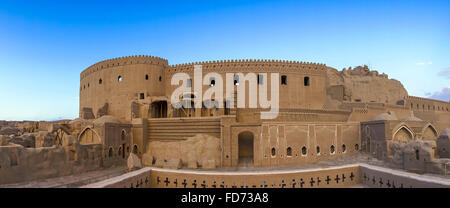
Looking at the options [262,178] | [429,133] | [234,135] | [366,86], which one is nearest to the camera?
[262,178]

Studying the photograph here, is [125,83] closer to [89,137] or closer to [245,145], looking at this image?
[89,137]

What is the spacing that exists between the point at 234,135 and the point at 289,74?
12.1m

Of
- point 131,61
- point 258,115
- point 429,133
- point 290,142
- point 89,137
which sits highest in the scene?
point 131,61

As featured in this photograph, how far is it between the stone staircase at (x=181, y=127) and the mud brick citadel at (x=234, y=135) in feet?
0.27

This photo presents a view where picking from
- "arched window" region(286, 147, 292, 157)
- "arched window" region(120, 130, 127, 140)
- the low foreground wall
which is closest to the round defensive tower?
"arched window" region(120, 130, 127, 140)

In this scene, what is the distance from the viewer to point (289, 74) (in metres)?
26.7

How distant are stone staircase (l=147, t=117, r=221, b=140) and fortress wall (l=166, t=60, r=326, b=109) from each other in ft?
24.6

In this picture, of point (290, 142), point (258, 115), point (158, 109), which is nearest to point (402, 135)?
point (290, 142)

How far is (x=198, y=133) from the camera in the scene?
19.3 metres

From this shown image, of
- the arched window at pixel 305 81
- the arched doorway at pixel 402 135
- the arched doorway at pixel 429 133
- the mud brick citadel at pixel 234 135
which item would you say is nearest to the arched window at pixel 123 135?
the mud brick citadel at pixel 234 135

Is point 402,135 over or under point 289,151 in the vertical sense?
over
